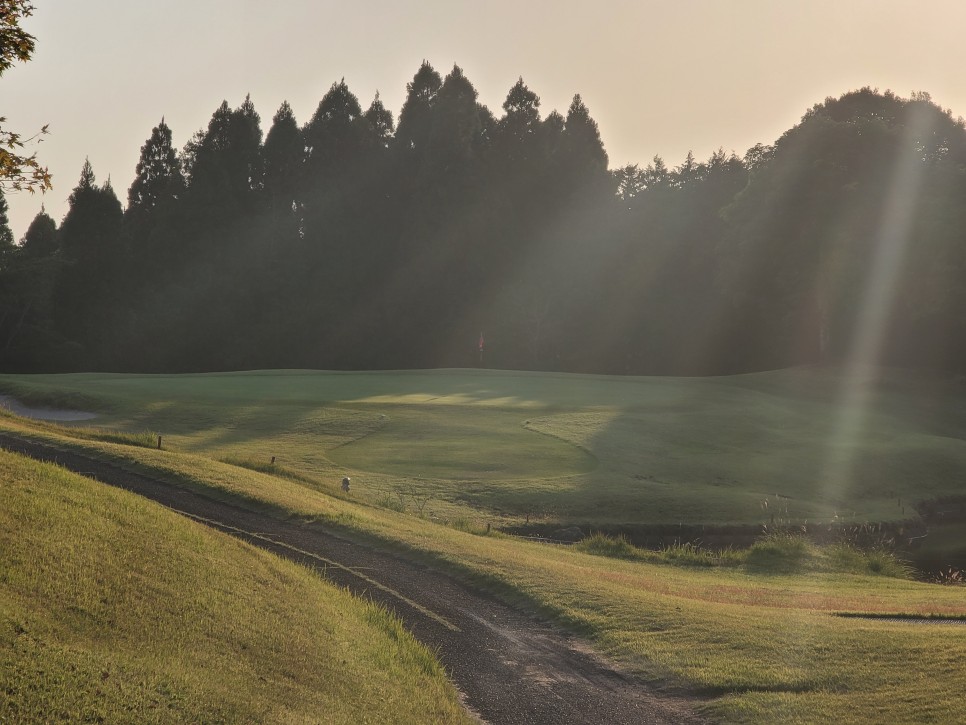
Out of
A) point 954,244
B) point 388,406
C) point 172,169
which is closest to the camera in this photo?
point 388,406

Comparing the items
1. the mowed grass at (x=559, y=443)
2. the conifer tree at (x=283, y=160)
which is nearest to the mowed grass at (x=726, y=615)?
the mowed grass at (x=559, y=443)

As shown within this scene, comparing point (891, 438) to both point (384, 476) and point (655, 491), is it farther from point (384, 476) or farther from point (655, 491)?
point (384, 476)

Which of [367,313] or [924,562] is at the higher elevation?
[367,313]

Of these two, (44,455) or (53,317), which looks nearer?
(44,455)

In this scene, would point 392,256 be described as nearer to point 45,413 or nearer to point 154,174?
point 154,174

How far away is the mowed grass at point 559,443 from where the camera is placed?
1177 inches

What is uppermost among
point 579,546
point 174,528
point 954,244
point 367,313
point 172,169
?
point 172,169

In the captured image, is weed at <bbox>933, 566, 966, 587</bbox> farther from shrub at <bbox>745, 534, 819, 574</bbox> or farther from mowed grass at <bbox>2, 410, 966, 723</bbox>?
shrub at <bbox>745, 534, 819, 574</bbox>

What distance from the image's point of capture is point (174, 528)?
14070 mm

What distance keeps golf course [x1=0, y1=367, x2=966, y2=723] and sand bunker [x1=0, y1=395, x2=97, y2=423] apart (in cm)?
58

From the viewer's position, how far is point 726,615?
594 inches

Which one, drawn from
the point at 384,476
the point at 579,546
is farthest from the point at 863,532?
the point at 384,476

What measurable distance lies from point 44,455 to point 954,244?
5316 centimetres

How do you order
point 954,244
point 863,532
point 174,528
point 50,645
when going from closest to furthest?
point 50,645 < point 174,528 < point 863,532 < point 954,244
